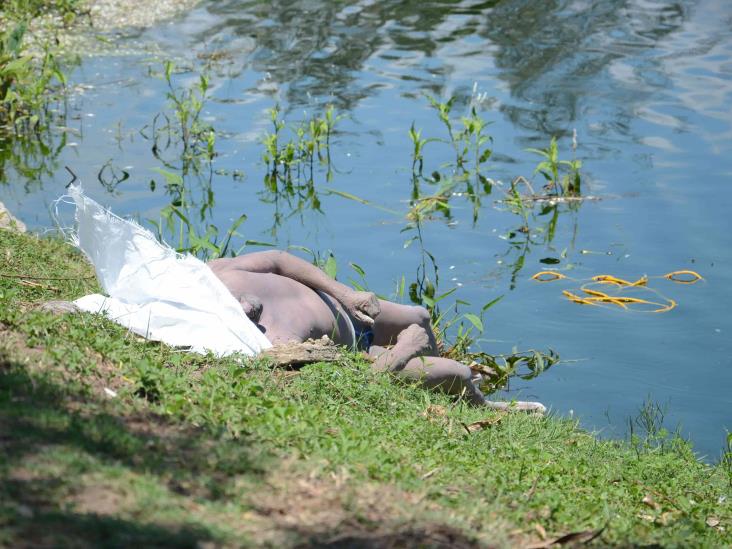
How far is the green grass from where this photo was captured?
3.13m

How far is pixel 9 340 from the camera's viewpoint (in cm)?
443

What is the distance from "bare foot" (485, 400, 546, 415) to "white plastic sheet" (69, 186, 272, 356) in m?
1.36

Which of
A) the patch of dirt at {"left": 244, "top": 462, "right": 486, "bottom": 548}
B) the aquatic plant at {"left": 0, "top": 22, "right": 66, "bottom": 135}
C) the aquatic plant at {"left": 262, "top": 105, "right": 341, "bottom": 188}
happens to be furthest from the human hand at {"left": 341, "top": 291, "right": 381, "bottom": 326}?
the aquatic plant at {"left": 0, "top": 22, "right": 66, "bottom": 135}

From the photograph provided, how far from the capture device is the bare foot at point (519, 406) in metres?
5.80

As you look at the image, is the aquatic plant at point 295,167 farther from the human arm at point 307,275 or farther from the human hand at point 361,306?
the human hand at point 361,306

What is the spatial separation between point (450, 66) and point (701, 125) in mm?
3175

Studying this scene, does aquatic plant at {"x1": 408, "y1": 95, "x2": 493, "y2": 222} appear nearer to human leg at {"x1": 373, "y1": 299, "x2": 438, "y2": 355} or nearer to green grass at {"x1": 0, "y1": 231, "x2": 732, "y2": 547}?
human leg at {"x1": 373, "y1": 299, "x2": 438, "y2": 355}

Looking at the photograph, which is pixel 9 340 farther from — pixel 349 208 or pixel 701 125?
pixel 701 125

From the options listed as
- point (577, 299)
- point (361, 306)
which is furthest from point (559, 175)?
point (361, 306)

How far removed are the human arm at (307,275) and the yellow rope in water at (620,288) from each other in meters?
2.49

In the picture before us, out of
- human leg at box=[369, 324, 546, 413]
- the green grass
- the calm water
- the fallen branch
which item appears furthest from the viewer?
the calm water

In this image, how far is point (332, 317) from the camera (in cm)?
564

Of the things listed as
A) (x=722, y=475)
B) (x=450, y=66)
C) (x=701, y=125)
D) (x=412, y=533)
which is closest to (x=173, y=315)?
(x=412, y=533)

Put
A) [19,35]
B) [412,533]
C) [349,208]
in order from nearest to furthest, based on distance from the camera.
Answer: [412,533]
[349,208]
[19,35]
